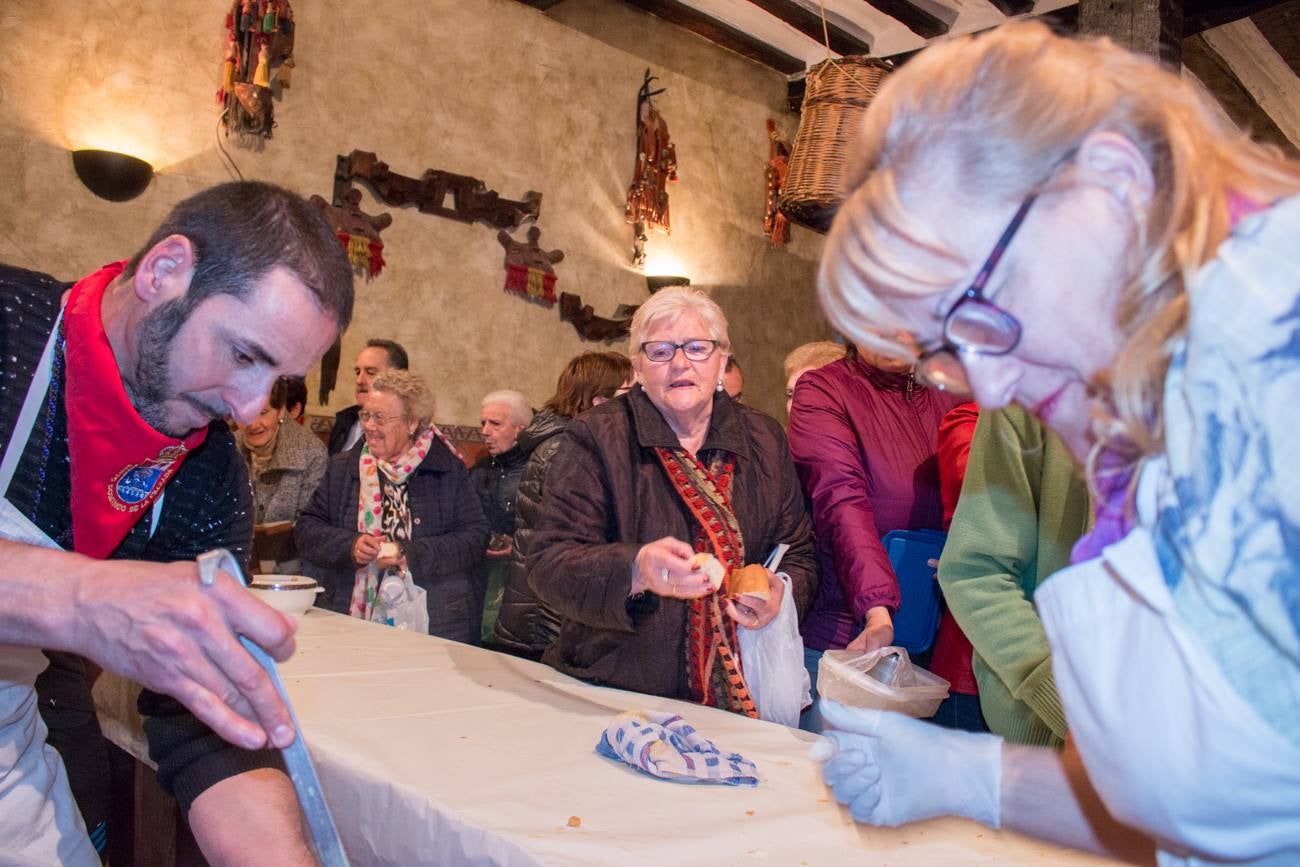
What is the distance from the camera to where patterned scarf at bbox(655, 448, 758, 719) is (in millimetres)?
2367

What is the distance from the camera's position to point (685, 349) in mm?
2697

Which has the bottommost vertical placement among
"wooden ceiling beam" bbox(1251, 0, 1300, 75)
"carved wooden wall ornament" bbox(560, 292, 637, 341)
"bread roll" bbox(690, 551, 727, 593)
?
"bread roll" bbox(690, 551, 727, 593)

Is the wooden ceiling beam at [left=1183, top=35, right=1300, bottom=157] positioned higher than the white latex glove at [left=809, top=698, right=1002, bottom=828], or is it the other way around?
the wooden ceiling beam at [left=1183, top=35, right=1300, bottom=157]

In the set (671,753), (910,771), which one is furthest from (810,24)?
(910,771)

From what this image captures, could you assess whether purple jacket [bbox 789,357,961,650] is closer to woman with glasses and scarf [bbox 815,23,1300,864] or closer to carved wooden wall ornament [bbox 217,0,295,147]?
woman with glasses and scarf [bbox 815,23,1300,864]

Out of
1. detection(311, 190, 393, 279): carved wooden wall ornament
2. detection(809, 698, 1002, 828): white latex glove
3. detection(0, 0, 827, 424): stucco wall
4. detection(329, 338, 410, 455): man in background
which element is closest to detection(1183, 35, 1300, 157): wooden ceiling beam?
detection(0, 0, 827, 424): stucco wall

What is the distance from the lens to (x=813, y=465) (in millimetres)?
2840

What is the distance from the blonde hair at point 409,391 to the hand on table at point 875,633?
8.05 feet

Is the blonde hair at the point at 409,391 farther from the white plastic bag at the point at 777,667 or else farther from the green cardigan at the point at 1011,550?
the green cardigan at the point at 1011,550

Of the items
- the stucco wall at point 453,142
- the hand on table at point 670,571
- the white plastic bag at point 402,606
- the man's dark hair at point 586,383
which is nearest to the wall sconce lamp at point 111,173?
the stucco wall at point 453,142

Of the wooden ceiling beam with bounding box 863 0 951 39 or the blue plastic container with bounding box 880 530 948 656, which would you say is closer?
the blue plastic container with bounding box 880 530 948 656

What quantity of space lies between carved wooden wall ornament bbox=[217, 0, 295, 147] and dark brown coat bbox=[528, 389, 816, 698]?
13.8 feet

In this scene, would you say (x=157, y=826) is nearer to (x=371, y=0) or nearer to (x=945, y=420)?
(x=945, y=420)

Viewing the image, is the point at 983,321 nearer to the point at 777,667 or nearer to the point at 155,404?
the point at 155,404
